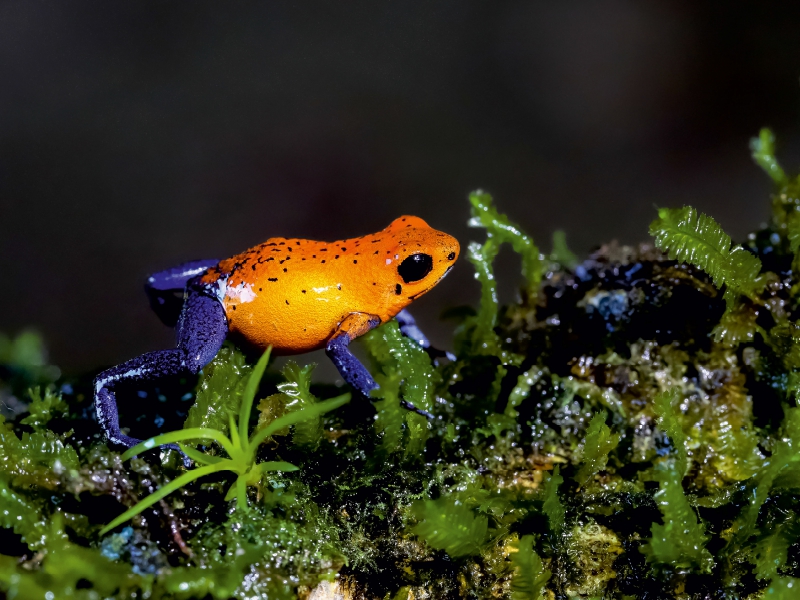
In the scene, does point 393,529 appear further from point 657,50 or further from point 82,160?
point 657,50

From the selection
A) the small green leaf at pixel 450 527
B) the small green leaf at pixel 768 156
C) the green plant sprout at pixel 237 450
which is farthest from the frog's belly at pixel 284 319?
the small green leaf at pixel 768 156

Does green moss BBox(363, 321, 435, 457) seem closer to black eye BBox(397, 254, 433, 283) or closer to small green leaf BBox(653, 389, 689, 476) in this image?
black eye BBox(397, 254, 433, 283)

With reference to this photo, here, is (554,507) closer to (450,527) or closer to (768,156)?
(450,527)

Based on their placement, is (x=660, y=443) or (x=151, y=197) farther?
(x=151, y=197)

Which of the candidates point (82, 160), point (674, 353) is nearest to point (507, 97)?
point (82, 160)

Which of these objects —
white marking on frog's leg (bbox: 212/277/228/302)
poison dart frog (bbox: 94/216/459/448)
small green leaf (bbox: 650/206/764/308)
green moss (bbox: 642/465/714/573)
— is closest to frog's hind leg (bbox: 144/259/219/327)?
poison dart frog (bbox: 94/216/459/448)

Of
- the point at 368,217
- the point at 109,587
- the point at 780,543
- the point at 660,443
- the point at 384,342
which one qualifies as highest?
the point at 368,217
